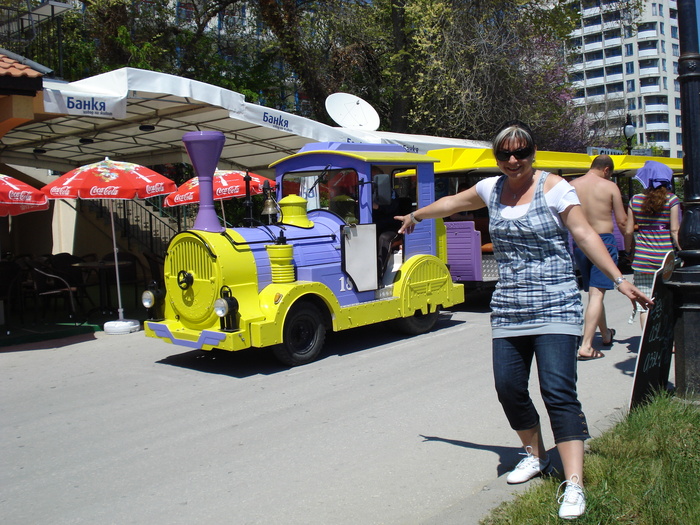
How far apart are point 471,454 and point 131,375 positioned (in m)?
4.07

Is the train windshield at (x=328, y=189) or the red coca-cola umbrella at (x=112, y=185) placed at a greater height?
the red coca-cola umbrella at (x=112, y=185)

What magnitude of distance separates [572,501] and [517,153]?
5.54ft

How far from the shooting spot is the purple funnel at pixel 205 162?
7.01m

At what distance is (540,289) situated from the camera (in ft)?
11.2

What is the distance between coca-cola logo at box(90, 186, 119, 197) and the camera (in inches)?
358

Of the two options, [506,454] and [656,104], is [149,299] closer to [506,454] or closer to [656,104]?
[506,454]

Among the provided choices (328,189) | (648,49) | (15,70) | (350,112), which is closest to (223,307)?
(328,189)

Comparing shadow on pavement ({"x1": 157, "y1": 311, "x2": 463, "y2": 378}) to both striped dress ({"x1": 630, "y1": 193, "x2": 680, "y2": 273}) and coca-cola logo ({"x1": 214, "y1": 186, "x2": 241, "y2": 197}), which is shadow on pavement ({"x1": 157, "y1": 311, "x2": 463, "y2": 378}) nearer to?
striped dress ({"x1": 630, "y1": 193, "x2": 680, "y2": 273})

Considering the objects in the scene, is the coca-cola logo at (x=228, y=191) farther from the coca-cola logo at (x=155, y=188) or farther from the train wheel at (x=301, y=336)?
the train wheel at (x=301, y=336)

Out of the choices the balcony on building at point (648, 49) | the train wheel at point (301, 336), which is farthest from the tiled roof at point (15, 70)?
the balcony on building at point (648, 49)

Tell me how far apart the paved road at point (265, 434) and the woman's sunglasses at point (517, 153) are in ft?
5.77

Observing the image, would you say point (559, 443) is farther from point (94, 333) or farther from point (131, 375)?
point (94, 333)

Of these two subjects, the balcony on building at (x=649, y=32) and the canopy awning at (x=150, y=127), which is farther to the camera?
the balcony on building at (x=649, y=32)

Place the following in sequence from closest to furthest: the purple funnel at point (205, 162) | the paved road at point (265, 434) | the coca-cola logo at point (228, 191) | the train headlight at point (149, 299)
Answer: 1. the paved road at point (265, 434)
2. the purple funnel at point (205, 162)
3. the train headlight at point (149, 299)
4. the coca-cola logo at point (228, 191)
